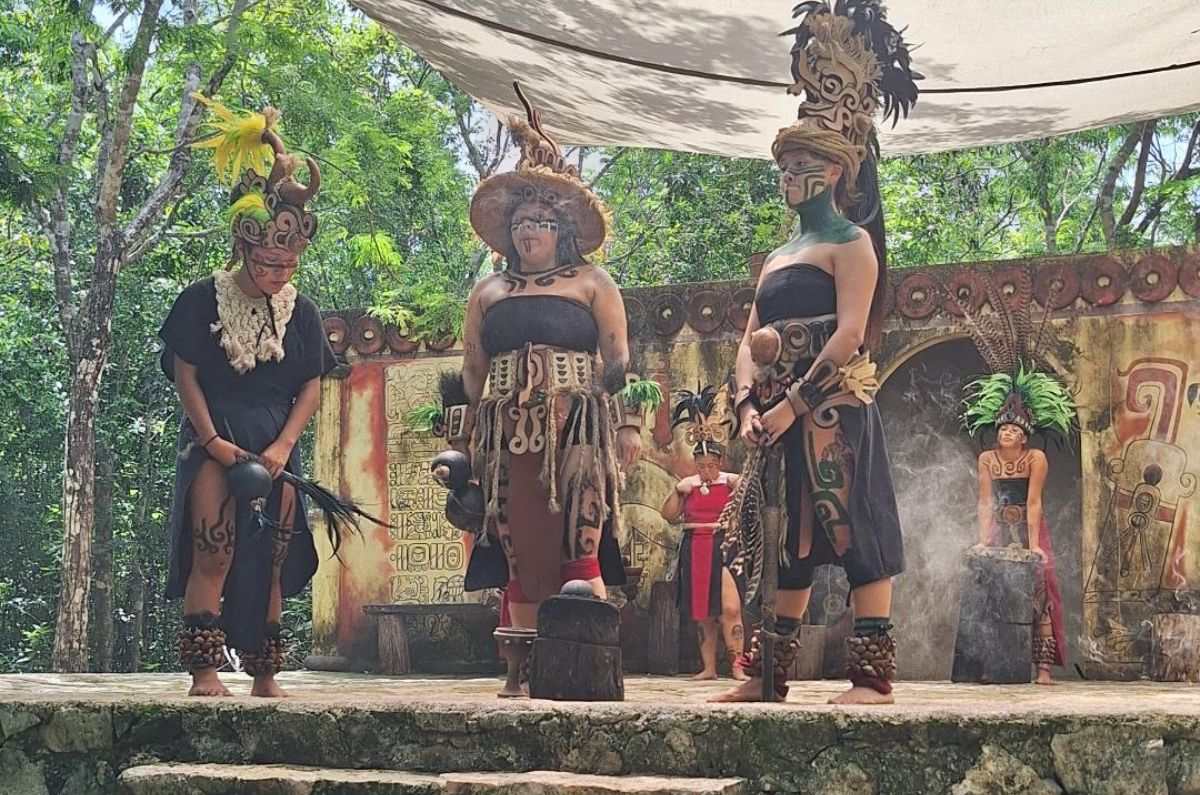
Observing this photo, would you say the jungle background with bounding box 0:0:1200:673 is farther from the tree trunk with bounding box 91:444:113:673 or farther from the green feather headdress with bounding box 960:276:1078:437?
the green feather headdress with bounding box 960:276:1078:437

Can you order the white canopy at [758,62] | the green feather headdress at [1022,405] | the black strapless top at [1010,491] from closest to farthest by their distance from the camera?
the white canopy at [758,62]
the black strapless top at [1010,491]
the green feather headdress at [1022,405]

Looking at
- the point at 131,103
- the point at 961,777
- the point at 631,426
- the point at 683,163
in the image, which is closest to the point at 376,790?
the point at 961,777

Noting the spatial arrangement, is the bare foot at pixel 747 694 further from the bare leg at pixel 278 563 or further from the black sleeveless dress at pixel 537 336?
the bare leg at pixel 278 563

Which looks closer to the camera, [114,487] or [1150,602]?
[1150,602]

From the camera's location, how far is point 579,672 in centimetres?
503

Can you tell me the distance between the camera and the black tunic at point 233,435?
589 cm

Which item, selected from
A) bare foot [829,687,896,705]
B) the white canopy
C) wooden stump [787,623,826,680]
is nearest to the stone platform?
bare foot [829,687,896,705]

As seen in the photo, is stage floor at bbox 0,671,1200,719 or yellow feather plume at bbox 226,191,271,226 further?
yellow feather plume at bbox 226,191,271,226

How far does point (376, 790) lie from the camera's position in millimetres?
4449

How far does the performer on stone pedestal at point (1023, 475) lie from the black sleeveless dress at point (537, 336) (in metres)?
3.42

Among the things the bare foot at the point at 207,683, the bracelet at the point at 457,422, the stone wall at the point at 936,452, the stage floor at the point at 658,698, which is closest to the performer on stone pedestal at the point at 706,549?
the stone wall at the point at 936,452

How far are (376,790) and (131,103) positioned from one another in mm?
9849

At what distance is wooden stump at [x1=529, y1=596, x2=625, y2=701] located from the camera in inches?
198

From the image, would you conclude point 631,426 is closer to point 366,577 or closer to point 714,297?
point 714,297
